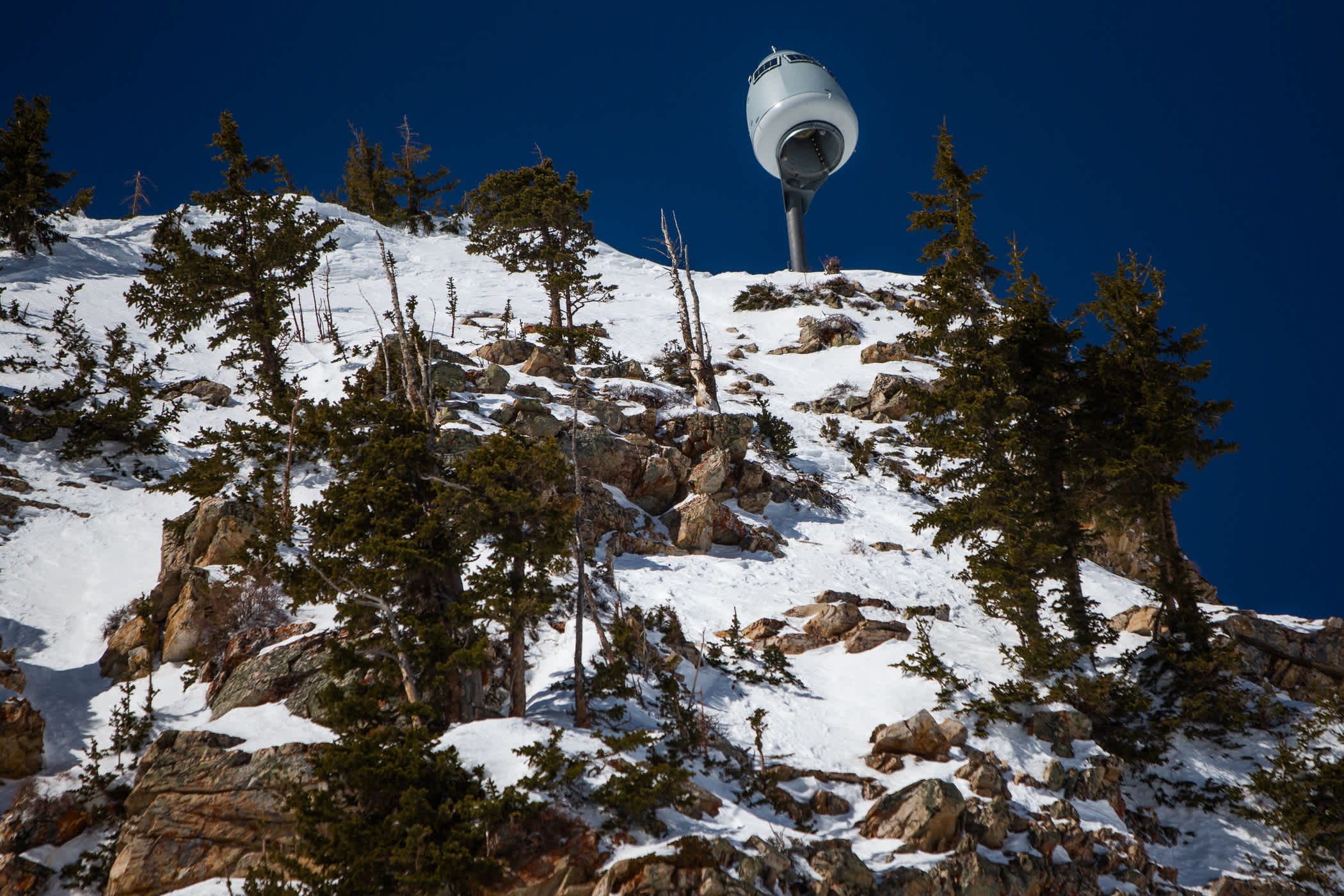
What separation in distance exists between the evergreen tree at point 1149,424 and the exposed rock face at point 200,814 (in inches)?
659

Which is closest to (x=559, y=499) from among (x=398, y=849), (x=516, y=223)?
(x=398, y=849)

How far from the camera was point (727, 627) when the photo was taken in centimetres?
1841

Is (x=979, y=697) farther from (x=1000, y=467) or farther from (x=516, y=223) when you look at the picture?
(x=516, y=223)

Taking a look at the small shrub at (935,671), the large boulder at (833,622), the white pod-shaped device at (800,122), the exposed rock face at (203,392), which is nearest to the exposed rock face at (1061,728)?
the small shrub at (935,671)

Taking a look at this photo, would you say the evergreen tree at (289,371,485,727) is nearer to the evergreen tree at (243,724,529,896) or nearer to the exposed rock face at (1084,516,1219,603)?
the evergreen tree at (243,724,529,896)

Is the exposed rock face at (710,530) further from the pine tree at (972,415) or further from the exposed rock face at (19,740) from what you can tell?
the exposed rock face at (19,740)

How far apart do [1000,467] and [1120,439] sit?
281cm

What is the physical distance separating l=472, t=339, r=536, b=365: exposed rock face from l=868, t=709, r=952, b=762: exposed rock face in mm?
22521

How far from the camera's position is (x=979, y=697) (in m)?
15.3

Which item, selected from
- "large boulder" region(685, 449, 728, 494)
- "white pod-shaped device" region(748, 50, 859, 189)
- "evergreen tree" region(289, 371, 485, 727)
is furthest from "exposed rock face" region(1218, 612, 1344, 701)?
"white pod-shaped device" region(748, 50, 859, 189)

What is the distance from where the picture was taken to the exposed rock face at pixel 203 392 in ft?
88.9

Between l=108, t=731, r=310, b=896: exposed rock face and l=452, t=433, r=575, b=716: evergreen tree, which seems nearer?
l=108, t=731, r=310, b=896: exposed rock face

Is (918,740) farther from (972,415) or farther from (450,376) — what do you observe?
(450,376)

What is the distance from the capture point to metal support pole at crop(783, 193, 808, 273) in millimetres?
58219
